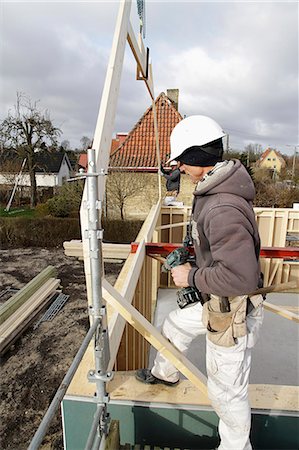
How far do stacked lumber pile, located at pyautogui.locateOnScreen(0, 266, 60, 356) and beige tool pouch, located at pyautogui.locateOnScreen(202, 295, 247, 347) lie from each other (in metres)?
7.01

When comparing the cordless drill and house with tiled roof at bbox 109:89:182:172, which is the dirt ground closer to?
the cordless drill

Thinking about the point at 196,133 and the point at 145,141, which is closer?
the point at 196,133

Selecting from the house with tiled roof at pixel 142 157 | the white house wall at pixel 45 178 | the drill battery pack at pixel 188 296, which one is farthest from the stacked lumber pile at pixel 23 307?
the white house wall at pixel 45 178

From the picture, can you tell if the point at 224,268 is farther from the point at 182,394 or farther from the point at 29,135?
the point at 29,135

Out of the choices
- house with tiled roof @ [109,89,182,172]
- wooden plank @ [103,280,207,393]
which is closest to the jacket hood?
wooden plank @ [103,280,207,393]

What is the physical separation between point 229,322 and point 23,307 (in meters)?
8.03

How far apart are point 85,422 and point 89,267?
934mm

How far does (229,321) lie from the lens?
155cm

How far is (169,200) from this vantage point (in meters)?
8.90

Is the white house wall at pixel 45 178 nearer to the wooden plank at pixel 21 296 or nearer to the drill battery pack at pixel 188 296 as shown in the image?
the wooden plank at pixel 21 296

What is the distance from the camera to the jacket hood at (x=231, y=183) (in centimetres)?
142

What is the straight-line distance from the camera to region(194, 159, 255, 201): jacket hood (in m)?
1.42

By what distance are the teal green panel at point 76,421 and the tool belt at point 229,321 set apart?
74 centimetres

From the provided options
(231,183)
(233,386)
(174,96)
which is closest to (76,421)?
(233,386)
